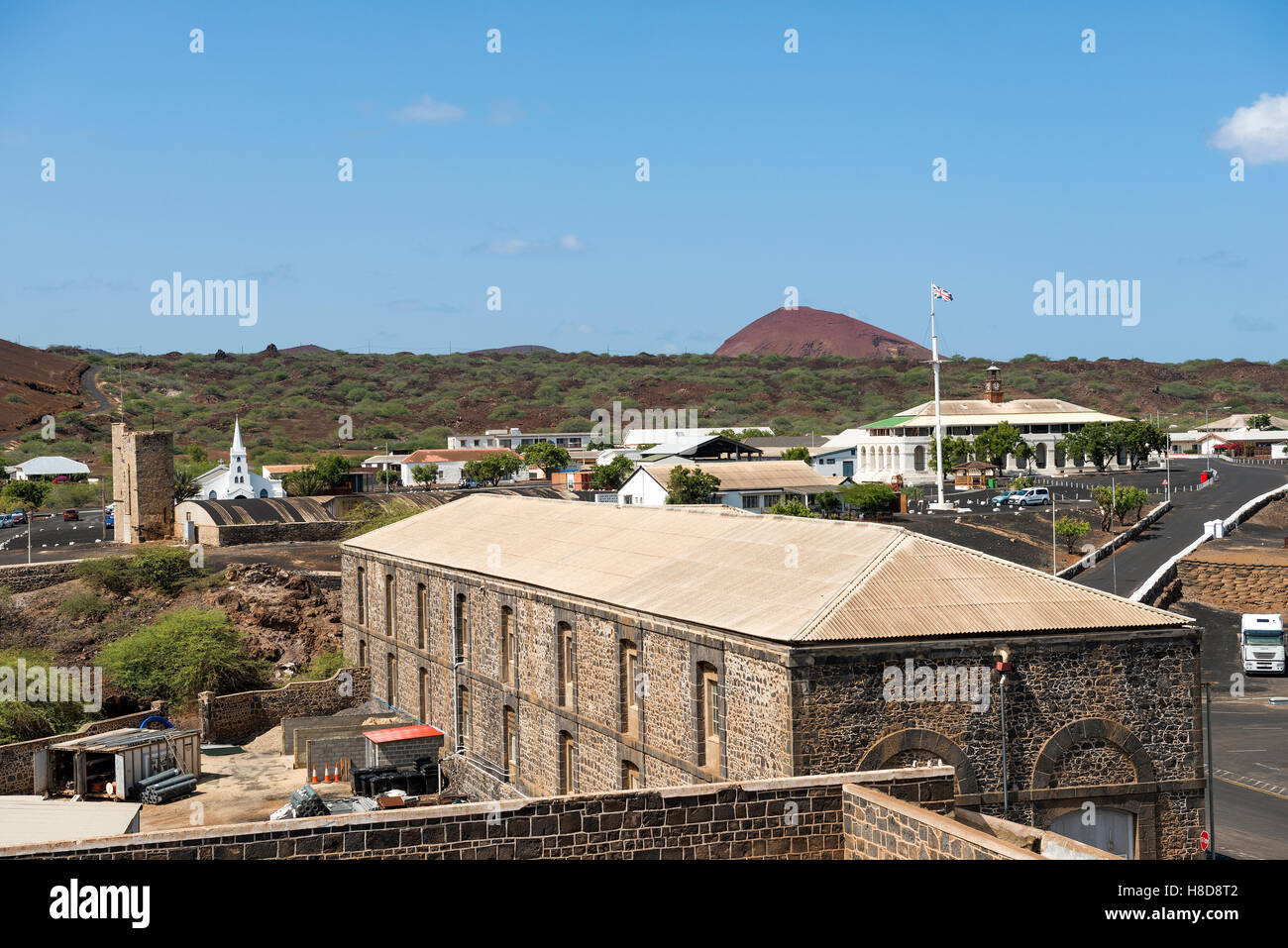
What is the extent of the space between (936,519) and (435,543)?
41089mm

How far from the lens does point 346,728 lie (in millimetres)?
41219

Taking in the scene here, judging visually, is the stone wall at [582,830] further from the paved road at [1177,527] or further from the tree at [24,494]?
the tree at [24,494]

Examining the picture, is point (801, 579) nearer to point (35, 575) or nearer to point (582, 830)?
point (582, 830)

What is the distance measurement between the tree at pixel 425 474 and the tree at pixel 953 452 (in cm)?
4878

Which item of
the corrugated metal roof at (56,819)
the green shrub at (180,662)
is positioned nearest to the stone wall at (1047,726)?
the corrugated metal roof at (56,819)

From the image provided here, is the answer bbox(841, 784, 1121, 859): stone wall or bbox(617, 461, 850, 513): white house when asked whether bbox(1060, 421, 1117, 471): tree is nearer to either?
bbox(617, 461, 850, 513): white house

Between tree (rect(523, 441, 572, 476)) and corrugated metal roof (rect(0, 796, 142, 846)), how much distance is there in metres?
101

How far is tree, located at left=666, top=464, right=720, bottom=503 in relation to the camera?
80.6m

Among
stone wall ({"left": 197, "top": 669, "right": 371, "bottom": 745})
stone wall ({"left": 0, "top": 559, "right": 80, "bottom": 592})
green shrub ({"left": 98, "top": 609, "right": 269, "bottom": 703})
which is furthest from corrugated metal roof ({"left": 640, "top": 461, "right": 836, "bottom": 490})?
green shrub ({"left": 98, "top": 609, "right": 269, "bottom": 703})

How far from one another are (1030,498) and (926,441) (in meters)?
34.2
